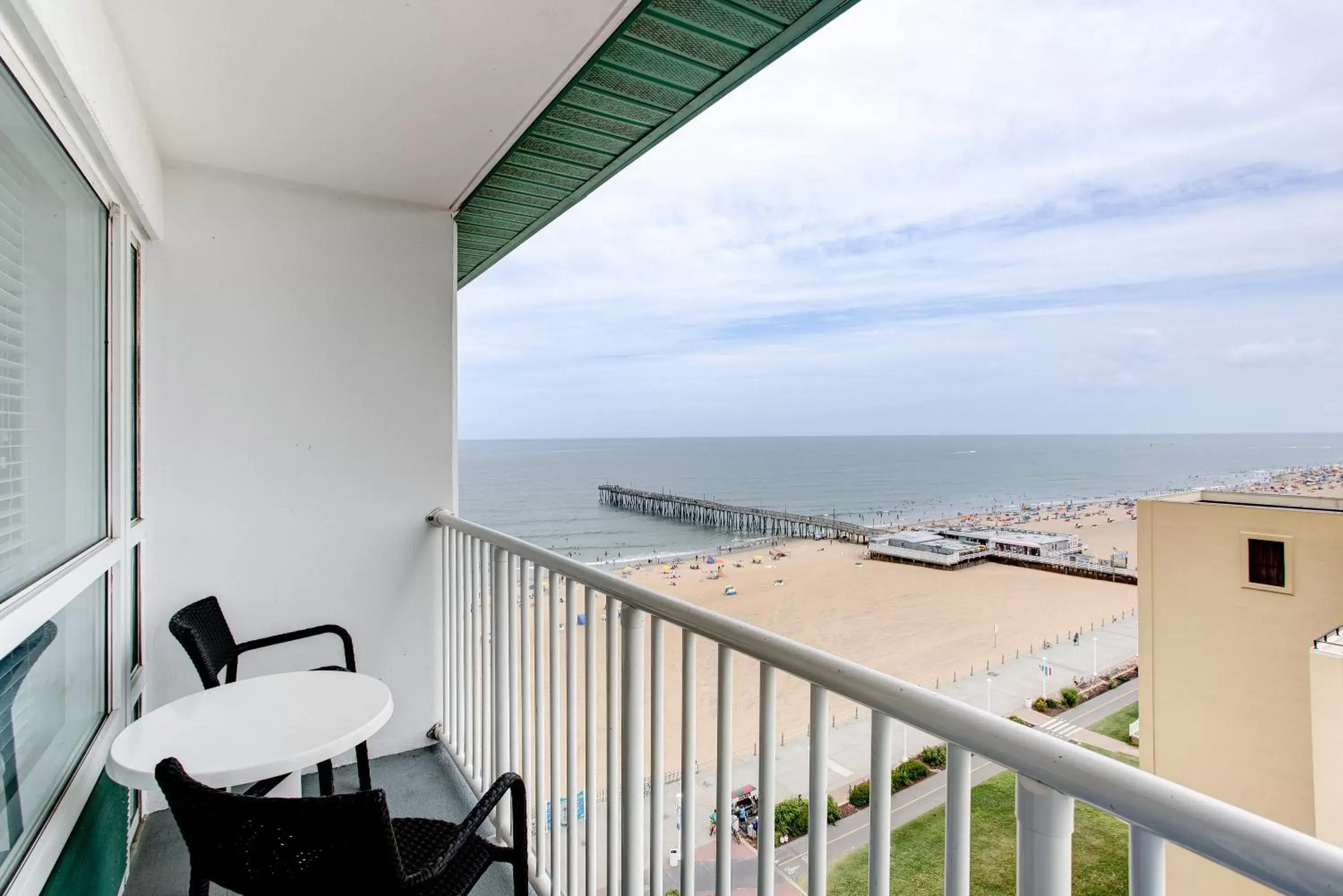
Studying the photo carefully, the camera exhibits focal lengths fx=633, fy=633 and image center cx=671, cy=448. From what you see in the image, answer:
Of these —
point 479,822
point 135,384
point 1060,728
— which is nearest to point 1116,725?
point 1060,728

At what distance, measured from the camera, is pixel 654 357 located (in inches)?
1011

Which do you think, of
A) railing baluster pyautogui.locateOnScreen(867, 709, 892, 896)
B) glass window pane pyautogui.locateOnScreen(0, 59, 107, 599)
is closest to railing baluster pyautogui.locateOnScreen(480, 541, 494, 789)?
glass window pane pyautogui.locateOnScreen(0, 59, 107, 599)

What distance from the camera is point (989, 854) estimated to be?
2.97 feet

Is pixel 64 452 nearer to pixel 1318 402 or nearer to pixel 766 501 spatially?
pixel 1318 402

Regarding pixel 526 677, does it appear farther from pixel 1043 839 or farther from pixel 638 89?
pixel 638 89

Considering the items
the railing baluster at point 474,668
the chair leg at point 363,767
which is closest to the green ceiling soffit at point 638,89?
the railing baluster at point 474,668

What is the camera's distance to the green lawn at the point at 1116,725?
1848mm

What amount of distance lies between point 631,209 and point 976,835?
1316 cm

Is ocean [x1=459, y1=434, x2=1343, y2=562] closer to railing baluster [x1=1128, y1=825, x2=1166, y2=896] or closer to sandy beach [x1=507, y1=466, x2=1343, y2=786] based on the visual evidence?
sandy beach [x1=507, y1=466, x2=1343, y2=786]

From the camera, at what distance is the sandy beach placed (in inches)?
49.7

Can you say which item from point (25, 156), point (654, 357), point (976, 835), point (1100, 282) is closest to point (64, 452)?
point (25, 156)

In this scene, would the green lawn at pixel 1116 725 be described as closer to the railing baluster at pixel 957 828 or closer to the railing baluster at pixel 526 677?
the railing baluster at pixel 957 828

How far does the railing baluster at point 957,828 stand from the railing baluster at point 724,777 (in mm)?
445

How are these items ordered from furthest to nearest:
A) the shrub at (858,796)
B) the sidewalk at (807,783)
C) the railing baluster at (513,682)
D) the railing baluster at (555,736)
→ the railing baluster at (513,682) < the railing baluster at (555,736) < the shrub at (858,796) < the sidewalk at (807,783)
